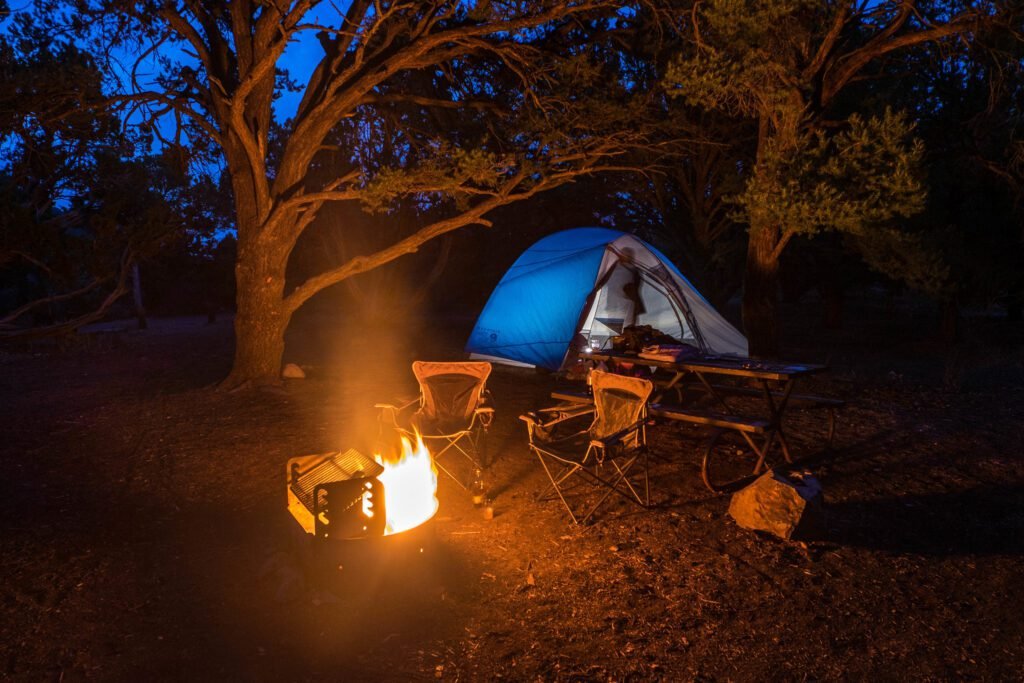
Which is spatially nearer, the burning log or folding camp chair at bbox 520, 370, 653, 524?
the burning log

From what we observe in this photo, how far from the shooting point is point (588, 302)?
10.7m

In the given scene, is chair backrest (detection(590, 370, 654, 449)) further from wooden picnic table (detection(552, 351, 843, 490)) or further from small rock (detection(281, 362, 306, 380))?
small rock (detection(281, 362, 306, 380))

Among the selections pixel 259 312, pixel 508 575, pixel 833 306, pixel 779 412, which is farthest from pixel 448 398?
pixel 833 306

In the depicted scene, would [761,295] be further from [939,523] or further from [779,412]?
[939,523]

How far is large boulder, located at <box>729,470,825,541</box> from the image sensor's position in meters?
4.34

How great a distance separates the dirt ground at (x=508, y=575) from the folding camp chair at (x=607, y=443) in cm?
19

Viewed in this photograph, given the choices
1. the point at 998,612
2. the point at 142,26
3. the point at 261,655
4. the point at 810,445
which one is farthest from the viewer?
the point at 142,26

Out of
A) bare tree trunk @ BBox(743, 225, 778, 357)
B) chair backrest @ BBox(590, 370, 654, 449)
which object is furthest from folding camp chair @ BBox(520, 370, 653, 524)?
bare tree trunk @ BBox(743, 225, 778, 357)

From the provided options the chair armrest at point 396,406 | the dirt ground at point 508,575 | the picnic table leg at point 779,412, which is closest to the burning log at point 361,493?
the dirt ground at point 508,575

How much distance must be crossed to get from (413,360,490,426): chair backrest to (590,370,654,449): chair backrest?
3.56ft

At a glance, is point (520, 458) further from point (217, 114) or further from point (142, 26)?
point (142, 26)

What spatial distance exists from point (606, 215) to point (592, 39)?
10.1 m

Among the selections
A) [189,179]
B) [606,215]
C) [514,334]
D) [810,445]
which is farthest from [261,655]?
[606,215]

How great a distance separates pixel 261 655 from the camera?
10.5ft
